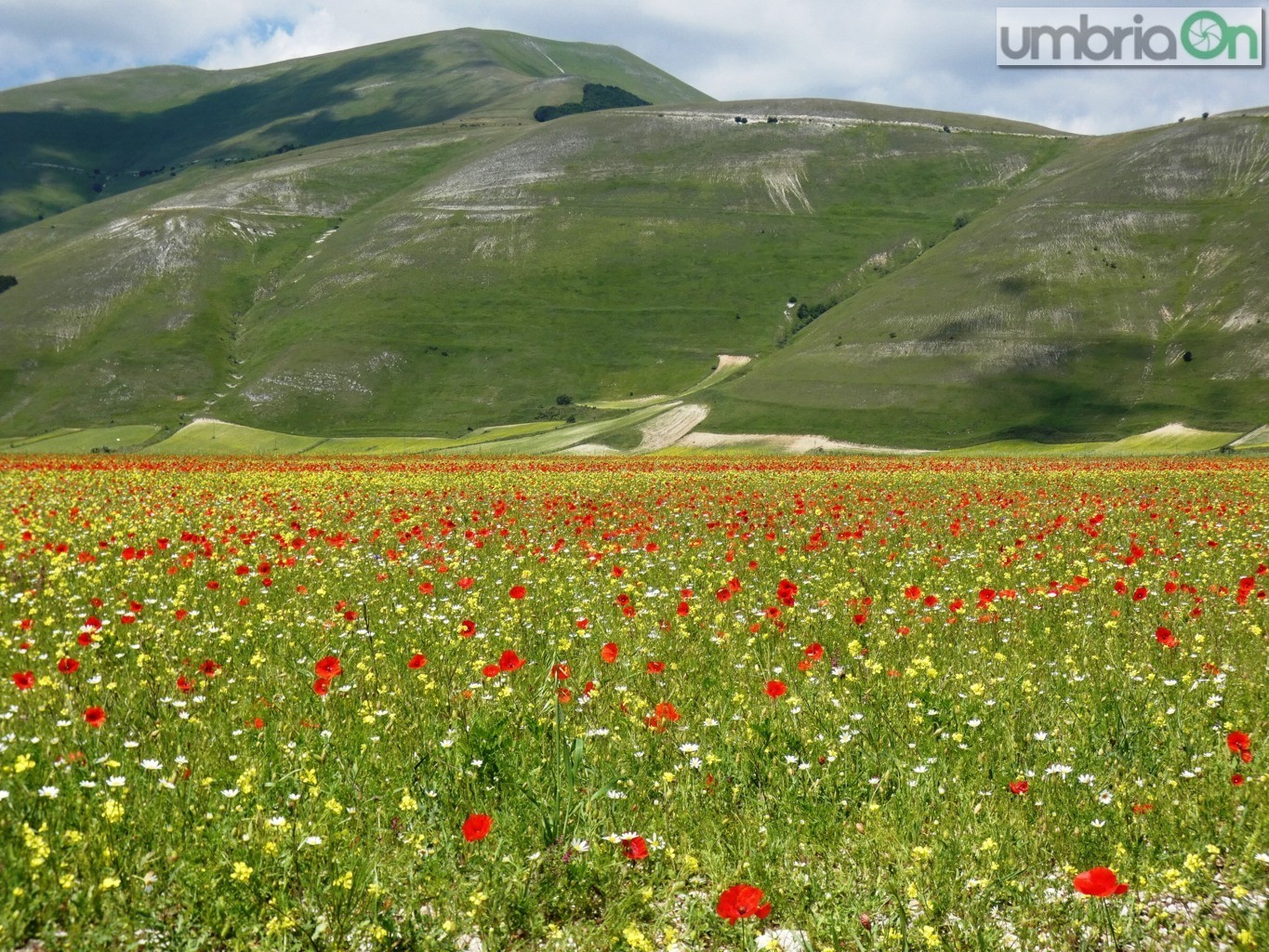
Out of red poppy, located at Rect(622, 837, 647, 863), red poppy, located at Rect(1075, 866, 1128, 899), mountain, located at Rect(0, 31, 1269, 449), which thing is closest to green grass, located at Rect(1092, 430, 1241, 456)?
mountain, located at Rect(0, 31, 1269, 449)

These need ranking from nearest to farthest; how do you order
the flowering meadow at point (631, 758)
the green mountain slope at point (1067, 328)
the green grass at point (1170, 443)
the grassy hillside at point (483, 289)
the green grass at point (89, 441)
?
the flowering meadow at point (631, 758), the green grass at point (1170, 443), the green mountain slope at point (1067, 328), the green grass at point (89, 441), the grassy hillside at point (483, 289)

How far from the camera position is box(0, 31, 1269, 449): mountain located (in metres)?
104

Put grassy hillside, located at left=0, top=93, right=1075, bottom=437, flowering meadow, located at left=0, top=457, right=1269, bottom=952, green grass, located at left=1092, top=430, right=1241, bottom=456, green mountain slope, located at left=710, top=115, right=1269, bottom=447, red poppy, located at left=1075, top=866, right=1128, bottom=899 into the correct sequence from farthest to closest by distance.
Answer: grassy hillside, located at left=0, top=93, right=1075, bottom=437 < green mountain slope, located at left=710, top=115, right=1269, bottom=447 < green grass, located at left=1092, top=430, right=1241, bottom=456 < flowering meadow, located at left=0, top=457, right=1269, bottom=952 < red poppy, located at left=1075, top=866, right=1128, bottom=899

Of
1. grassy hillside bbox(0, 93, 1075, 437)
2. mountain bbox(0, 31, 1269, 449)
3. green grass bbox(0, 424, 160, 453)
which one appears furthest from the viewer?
grassy hillside bbox(0, 93, 1075, 437)

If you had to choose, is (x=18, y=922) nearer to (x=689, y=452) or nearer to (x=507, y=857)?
(x=507, y=857)

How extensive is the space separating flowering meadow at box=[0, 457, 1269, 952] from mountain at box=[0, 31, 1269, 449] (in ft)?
269

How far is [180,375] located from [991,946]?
564 feet

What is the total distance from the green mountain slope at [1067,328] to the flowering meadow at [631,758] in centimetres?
8819

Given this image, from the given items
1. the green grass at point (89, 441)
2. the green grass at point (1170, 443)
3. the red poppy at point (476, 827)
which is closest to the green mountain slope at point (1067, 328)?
the green grass at point (1170, 443)

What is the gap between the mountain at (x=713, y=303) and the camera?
104125 mm

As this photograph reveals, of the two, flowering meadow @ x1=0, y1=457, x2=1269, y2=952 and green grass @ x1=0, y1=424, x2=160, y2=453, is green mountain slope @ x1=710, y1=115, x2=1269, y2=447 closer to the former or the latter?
green grass @ x1=0, y1=424, x2=160, y2=453

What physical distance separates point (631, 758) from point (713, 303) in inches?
6240

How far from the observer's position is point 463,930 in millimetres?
4184

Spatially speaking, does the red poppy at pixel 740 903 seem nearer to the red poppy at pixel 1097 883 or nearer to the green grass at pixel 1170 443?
the red poppy at pixel 1097 883
